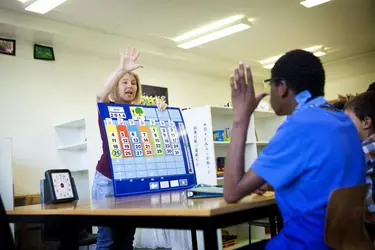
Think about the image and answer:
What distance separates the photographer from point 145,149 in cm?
198

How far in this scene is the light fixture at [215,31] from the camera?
17.1ft

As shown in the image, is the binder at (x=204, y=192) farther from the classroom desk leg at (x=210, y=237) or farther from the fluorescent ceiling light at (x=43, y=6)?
the fluorescent ceiling light at (x=43, y=6)

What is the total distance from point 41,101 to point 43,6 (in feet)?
4.21

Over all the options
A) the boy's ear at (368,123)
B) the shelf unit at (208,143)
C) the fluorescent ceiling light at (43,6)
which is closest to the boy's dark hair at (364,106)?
the boy's ear at (368,123)

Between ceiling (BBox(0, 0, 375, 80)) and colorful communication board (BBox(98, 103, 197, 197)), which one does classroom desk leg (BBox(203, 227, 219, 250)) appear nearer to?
colorful communication board (BBox(98, 103, 197, 197))

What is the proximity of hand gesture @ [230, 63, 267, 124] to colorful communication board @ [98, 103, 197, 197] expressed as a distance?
0.80 meters

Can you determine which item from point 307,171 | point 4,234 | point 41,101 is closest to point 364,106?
point 307,171

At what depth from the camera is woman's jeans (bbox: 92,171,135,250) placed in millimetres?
1852

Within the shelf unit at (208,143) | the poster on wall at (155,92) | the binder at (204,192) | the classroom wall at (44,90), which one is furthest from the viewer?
the poster on wall at (155,92)

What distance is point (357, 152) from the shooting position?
1107 mm

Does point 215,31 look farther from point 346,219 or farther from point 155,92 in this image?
point 346,219

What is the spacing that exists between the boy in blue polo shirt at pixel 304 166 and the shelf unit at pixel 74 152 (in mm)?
3956

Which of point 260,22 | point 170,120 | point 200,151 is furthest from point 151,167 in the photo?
Answer: point 260,22

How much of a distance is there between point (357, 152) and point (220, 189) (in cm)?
50
